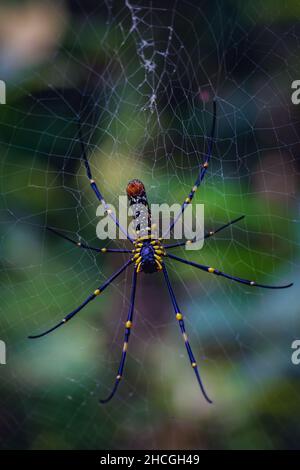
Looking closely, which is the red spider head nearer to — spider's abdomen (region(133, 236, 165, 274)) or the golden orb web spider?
the golden orb web spider

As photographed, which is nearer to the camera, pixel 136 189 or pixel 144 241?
pixel 136 189

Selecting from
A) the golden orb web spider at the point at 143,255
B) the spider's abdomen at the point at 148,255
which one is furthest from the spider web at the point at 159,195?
the spider's abdomen at the point at 148,255

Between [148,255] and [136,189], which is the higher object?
[136,189]

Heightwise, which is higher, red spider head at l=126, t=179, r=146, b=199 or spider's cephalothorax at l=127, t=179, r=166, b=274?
red spider head at l=126, t=179, r=146, b=199

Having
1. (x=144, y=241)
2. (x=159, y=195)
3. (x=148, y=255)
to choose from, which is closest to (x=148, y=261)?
(x=148, y=255)

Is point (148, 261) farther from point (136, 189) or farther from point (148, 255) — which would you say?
point (136, 189)

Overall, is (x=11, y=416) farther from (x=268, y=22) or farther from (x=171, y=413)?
(x=268, y=22)

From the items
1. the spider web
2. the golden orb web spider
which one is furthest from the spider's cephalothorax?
the spider web
